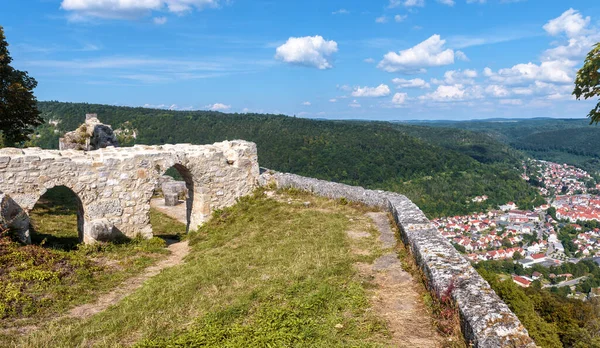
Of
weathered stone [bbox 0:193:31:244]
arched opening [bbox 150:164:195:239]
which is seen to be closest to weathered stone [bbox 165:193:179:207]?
arched opening [bbox 150:164:195:239]

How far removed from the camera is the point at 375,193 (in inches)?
459

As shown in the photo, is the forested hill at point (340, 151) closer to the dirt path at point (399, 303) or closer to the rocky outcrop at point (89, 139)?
the rocky outcrop at point (89, 139)

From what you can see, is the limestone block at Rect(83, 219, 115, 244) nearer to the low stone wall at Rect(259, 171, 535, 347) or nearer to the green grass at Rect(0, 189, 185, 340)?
the green grass at Rect(0, 189, 185, 340)

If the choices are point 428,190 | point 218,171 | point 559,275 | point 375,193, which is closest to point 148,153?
point 218,171

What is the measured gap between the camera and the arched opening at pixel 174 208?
1247 cm

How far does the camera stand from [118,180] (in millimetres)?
10297

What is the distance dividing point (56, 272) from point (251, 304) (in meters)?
4.07

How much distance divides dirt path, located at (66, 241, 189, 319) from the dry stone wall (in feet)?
5.80

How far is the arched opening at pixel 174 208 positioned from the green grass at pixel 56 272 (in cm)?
234

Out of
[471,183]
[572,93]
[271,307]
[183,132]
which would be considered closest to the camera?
[271,307]

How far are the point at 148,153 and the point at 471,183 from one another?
8161 cm

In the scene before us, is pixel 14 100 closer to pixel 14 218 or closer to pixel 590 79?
pixel 14 218

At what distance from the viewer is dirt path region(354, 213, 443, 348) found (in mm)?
4311

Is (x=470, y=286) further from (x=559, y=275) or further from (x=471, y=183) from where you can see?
(x=471, y=183)
